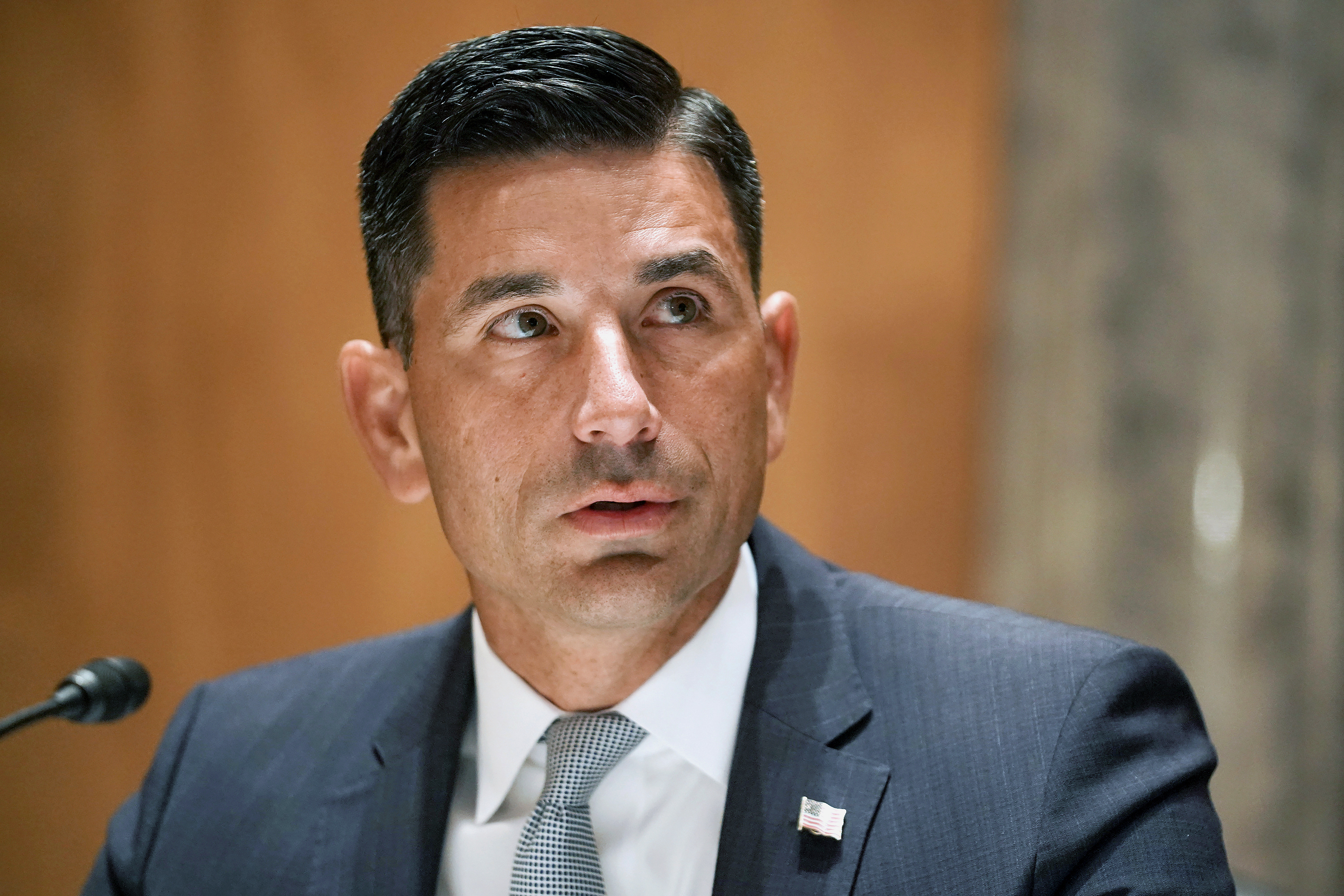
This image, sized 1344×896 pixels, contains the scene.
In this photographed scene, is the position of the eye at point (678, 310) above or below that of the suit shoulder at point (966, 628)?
above

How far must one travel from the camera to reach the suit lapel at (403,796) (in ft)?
5.28

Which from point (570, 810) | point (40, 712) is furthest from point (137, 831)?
point (570, 810)

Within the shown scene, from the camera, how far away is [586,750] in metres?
1.57

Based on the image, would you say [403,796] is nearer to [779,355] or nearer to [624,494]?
[624,494]

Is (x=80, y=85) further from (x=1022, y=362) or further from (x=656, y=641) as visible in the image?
(x=1022, y=362)

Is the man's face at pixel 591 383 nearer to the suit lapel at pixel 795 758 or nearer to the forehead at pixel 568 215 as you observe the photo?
the forehead at pixel 568 215

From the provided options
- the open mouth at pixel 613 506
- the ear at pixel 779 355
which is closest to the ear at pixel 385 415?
the open mouth at pixel 613 506

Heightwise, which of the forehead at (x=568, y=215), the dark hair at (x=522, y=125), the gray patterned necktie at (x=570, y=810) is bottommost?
the gray patterned necktie at (x=570, y=810)

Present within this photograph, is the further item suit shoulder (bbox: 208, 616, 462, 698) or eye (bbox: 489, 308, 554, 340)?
suit shoulder (bbox: 208, 616, 462, 698)

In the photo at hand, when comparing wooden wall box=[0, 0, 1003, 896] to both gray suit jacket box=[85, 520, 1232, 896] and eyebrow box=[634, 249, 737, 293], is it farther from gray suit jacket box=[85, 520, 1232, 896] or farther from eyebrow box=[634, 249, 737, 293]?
eyebrow box=[634, 249, 737, 293]

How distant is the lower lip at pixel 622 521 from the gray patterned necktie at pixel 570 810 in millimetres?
298

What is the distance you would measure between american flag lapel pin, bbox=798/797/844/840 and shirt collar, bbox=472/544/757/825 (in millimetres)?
128

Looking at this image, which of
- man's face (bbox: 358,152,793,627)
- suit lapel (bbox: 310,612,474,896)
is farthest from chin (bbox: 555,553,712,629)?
suit lapel (bbox: 310,612,474,896)

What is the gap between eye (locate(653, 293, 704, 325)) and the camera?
4.92ft
